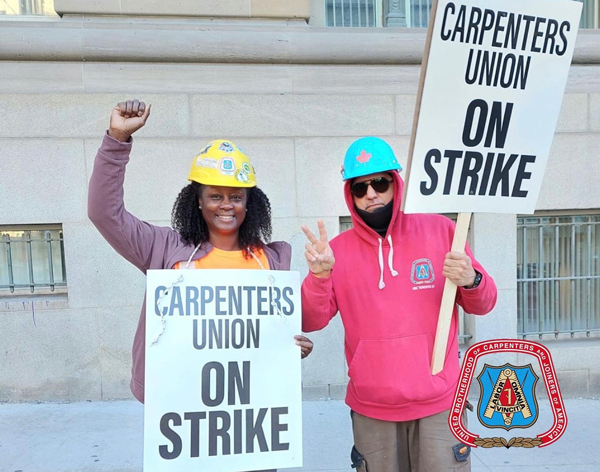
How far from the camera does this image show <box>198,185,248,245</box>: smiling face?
2062 mm

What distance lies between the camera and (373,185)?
212cm

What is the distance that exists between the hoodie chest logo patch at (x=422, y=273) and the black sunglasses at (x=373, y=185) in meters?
0.36

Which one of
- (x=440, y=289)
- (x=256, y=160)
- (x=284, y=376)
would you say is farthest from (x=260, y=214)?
(x=256, y=160)

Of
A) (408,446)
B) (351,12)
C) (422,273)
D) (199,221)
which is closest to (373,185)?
(422,273)

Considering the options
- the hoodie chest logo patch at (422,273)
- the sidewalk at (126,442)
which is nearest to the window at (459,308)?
the sidewalk at (126,442)

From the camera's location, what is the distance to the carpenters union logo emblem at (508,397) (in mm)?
1830

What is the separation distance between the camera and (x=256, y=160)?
15.3 feet

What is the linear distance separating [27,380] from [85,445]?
121cm

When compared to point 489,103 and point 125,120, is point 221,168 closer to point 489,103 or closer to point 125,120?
point 125,120

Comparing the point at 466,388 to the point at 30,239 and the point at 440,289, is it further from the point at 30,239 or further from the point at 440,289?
the point at 30,239

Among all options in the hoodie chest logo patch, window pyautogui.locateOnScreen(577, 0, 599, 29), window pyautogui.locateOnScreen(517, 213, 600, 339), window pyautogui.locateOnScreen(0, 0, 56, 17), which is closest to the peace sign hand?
the hoodie chest logo patch

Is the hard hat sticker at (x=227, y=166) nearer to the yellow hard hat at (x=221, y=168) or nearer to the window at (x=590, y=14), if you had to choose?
the yellow hard hat at (x=221, y=168)

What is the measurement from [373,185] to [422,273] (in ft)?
1.45

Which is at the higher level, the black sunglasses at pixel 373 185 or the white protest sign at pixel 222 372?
the black sunglasses at pixel 373 185
